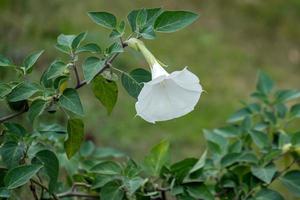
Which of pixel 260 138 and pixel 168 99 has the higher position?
pixel 168 99

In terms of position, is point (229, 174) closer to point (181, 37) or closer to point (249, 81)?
point (249, 81)

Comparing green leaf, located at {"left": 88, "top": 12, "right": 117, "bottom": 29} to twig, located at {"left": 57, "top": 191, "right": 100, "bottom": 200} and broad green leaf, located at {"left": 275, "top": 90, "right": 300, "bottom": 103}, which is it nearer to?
twig, located at {"left": 57, "top": 191, "right": 100, "bottom": 200}

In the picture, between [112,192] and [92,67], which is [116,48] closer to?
[92,67]

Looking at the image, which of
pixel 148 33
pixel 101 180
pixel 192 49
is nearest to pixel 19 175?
pixel 101 180

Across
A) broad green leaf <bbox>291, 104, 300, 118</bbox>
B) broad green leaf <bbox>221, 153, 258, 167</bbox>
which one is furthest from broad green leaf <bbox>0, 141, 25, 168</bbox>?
broad green leaf <bbox>291, 104, 300, 118</bbox>

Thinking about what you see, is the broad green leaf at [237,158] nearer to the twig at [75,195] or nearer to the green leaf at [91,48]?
the twig at [75,195]
